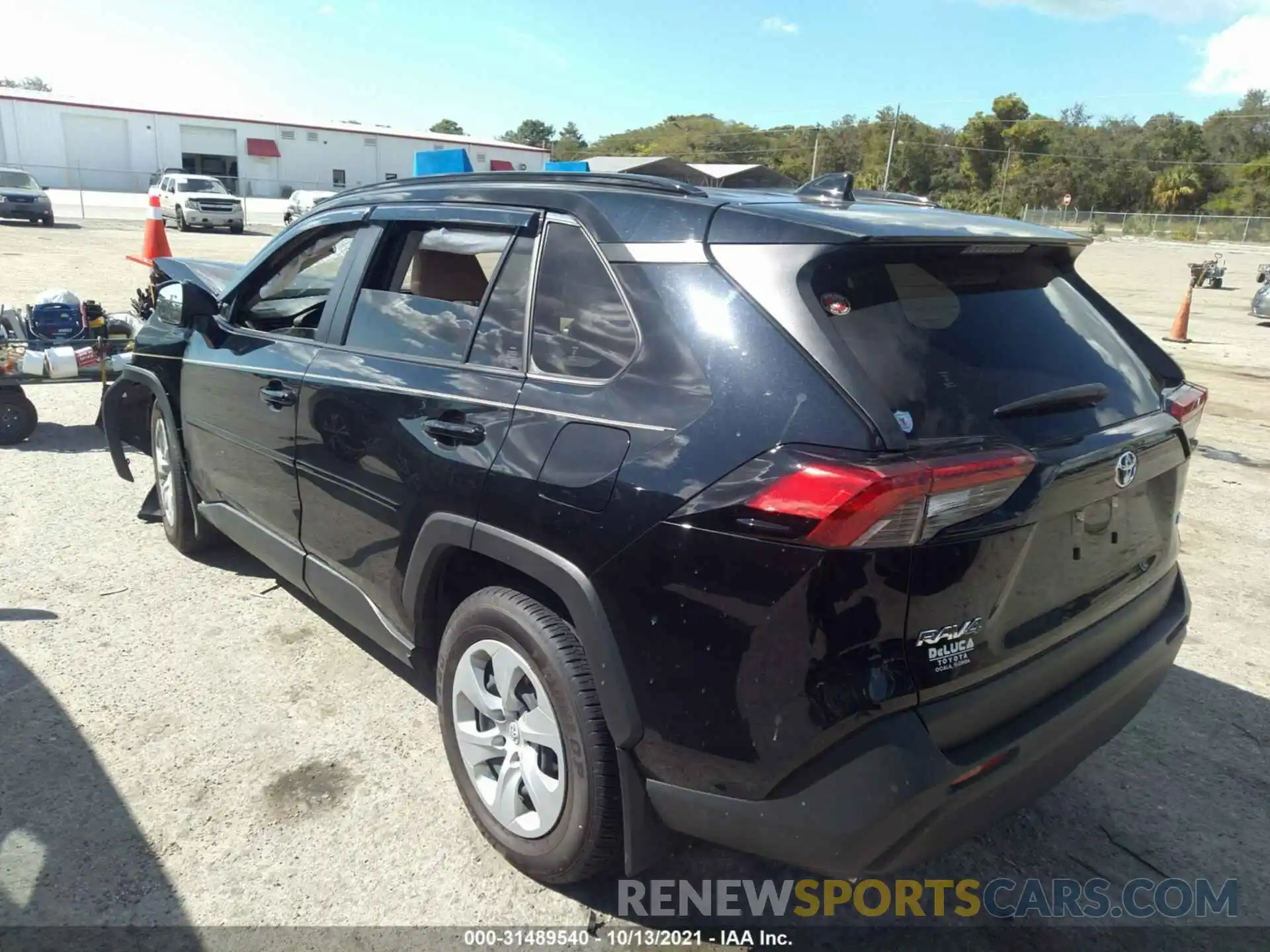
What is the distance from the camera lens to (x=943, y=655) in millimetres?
1948

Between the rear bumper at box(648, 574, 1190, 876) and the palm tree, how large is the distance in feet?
250

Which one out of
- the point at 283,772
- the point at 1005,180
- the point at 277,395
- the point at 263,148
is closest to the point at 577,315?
the point at 277,395

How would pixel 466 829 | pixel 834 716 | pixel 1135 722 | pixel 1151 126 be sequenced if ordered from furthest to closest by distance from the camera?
pixel 1151 126 → pixel 1135 722 → pixel 466 829 → pixel 834 716

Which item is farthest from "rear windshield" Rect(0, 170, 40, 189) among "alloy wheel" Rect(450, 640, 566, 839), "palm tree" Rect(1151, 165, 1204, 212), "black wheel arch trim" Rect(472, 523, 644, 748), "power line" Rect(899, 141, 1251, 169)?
"palm tree" Rect(1151, 165, 1204, 212)

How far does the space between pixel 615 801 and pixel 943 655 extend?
2.92ft

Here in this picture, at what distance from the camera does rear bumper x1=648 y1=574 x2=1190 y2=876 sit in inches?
73.5

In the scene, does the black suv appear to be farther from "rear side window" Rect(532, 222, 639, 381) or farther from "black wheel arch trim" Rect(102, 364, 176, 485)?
"black wheel arch trim" Rect(102, 364, 176, 485)

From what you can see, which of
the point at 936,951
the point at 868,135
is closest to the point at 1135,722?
the point at 936,951

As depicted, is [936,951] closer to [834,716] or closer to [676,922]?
[676,922]

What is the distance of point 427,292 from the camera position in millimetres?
3064

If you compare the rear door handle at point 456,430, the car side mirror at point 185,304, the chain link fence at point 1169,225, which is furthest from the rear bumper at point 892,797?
the chain link fence at point 1169,225

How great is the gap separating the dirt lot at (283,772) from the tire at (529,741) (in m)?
0.20

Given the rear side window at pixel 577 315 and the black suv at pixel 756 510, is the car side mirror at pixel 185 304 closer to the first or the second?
the black suv at pixel 756 510

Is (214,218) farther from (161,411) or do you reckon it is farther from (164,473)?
(161,411)
